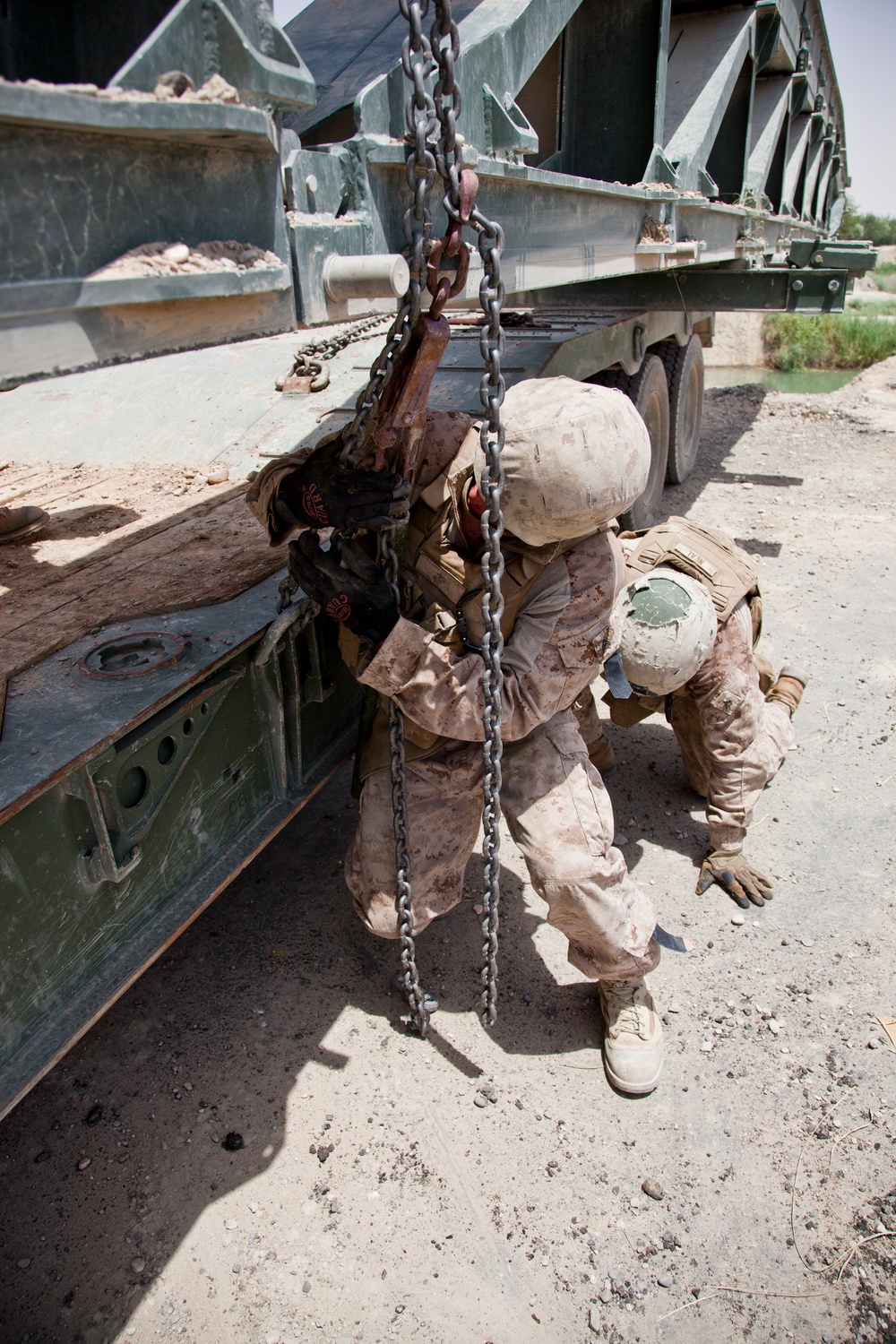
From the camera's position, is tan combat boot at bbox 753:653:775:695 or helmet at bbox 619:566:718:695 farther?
tan combat boot at bbox 753:653:775:695

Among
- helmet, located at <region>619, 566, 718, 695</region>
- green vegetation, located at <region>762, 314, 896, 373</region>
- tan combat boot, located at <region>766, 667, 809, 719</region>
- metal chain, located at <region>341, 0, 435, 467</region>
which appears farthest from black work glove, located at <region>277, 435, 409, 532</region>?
green vegetation, located at <region>762, 314, 896, 373</region>

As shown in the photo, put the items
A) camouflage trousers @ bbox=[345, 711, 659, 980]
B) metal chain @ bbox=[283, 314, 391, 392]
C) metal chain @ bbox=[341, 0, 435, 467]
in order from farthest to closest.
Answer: metal chain @ bbox=[283, 314, 391, 392]
camouflage trousers @ bbox=[345, 711, 659, 980]
metal chain @ bbox=[341, 0, 435, 467]

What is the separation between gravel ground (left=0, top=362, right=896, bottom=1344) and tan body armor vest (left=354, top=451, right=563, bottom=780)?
94cm

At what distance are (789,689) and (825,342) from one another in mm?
13726

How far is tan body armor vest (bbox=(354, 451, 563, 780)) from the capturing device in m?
2.18

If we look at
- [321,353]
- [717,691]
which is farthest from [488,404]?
[321,353]

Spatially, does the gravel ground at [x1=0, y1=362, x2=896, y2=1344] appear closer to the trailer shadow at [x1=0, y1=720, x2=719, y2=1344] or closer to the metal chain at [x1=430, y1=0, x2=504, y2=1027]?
the trailer shadow at [x1=0, y1=720, x2=719, y2=1344]

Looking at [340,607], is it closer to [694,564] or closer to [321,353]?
[694,564]

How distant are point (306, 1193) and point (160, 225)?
199 centimetres

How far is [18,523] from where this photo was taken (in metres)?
2.98

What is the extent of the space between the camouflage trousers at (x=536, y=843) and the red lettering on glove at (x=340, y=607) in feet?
1.75

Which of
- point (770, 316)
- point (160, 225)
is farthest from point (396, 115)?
point (770, 316)

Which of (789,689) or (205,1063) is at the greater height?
(789,689)

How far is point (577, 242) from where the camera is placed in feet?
11.1
